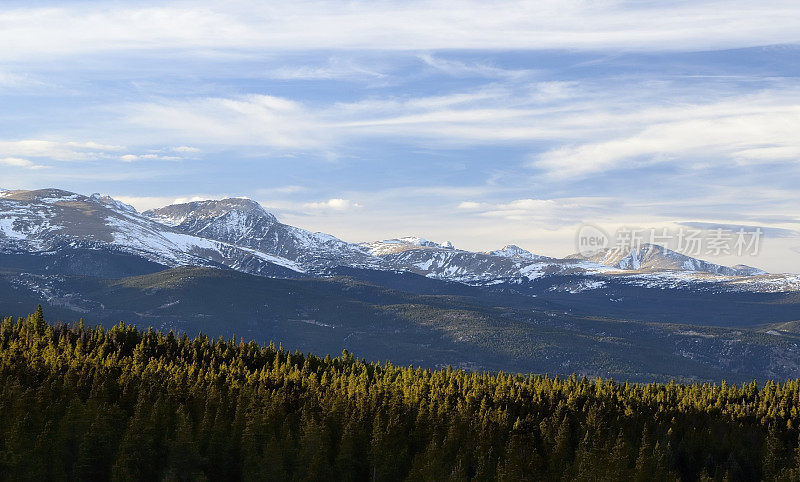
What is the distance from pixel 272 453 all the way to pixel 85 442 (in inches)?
1109

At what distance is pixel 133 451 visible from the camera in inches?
5167

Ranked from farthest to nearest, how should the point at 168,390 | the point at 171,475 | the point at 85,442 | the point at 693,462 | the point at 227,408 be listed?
1. the point at 693,462
2. the point at 168,390
3. the point at 227,408
4. the point at 85,442
5. the point at 171,475

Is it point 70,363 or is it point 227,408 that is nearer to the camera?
point 227,408

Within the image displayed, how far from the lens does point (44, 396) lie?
507ft

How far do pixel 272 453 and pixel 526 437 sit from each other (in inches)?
2482

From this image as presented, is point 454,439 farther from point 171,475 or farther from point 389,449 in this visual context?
point 171,475

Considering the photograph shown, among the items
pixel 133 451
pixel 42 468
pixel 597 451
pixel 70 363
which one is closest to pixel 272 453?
pixel 133 451

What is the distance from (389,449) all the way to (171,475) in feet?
147

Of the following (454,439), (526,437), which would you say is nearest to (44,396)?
(454,439)

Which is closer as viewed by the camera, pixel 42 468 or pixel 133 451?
pixel 42 468

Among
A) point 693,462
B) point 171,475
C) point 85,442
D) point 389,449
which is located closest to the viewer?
point 171,475

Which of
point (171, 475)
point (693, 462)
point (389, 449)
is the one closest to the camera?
point (171, 475)

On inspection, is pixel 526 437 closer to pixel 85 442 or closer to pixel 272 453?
pixel 272 453

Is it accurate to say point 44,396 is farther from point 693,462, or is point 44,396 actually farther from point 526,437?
point 693,462
